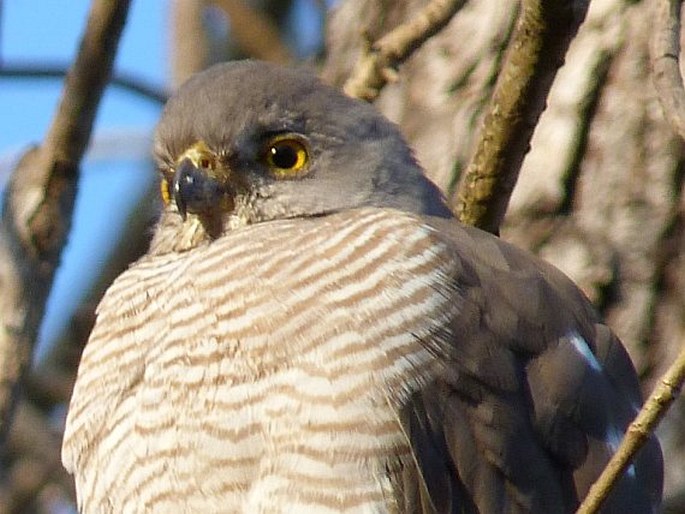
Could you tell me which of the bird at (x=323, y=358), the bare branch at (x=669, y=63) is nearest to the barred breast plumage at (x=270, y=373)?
the bird at (x=323, y=358)

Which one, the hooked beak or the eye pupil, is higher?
the eye pupil

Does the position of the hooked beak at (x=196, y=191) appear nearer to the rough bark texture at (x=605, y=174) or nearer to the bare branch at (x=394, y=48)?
the bare branch at (x=394, y=48)

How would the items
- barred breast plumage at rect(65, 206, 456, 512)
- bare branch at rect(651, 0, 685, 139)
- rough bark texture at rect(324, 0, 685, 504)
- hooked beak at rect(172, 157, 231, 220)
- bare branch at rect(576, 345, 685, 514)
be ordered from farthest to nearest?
rough bark texture at rect(324, 0, 685, 504), hooked beak at rect(172, 157, 231, 220), barred breast plumage at rect(65, 206, 456, 512), bare branch at rect(651, 0, 685, 139), bare branch at rect(576, 345, 685, 514)

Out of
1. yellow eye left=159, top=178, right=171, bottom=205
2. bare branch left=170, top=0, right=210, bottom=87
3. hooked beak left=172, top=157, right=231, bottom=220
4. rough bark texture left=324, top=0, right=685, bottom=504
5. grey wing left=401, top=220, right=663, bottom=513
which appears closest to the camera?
grey wing left=401, top=220, right=663, bottom=513

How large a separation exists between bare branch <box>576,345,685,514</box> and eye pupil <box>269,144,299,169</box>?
6.78 feet

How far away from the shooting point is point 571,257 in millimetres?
5582

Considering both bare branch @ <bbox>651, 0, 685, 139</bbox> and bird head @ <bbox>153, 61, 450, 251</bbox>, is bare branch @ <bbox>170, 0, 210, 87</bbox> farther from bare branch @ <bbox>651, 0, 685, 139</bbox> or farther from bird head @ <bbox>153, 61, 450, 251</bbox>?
bare branch @ <bbox>651, 0, 685, 139</bbox>

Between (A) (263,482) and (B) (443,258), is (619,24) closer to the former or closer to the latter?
(B) (443,258)

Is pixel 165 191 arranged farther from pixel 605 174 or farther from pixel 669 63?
pixel 669 63

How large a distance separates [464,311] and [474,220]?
40cm

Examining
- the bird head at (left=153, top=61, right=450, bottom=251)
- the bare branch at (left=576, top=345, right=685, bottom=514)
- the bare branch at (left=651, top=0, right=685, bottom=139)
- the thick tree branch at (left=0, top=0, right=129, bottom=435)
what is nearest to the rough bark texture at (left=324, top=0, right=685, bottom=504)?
the bird head at (left=153, top=61, right=450, bottom=251)

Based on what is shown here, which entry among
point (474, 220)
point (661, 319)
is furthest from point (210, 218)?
point (661, 319)

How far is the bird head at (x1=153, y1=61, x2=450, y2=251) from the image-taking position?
16.7 ft

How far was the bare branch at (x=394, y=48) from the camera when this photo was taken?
505cm
